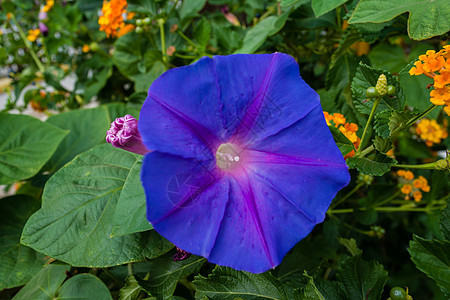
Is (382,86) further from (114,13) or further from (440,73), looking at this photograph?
(114,13)

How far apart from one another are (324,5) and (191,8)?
0.53 metres

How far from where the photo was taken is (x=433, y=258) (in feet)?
1.72

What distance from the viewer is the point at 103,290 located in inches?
26.2

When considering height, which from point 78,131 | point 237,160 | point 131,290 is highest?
point 237,160

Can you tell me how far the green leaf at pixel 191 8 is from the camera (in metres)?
1.11

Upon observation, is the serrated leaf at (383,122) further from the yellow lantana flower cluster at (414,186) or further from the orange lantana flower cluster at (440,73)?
the yellow lantana flower cluster at (414,186)

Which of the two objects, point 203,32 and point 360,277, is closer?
point 360,277

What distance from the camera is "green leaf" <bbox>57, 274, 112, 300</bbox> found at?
66 centimetres

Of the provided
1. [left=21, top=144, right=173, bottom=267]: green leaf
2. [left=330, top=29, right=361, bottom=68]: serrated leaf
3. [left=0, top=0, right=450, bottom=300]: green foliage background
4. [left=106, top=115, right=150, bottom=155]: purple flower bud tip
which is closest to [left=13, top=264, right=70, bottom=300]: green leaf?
[left=0, top=0, right=450, bottom=300]: green foliage background

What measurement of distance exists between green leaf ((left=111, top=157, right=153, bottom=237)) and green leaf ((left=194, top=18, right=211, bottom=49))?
0.59m

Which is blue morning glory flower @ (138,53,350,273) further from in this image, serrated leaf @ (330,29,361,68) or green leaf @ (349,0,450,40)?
serrated leaf @ (330,29,361,68)

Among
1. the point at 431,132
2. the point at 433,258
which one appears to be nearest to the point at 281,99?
the point at 433,258

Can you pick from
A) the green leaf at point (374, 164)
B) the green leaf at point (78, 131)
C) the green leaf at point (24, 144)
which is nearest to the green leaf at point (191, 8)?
the green leaf at point (78, 131)

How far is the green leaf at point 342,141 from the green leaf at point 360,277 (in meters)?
0.22
